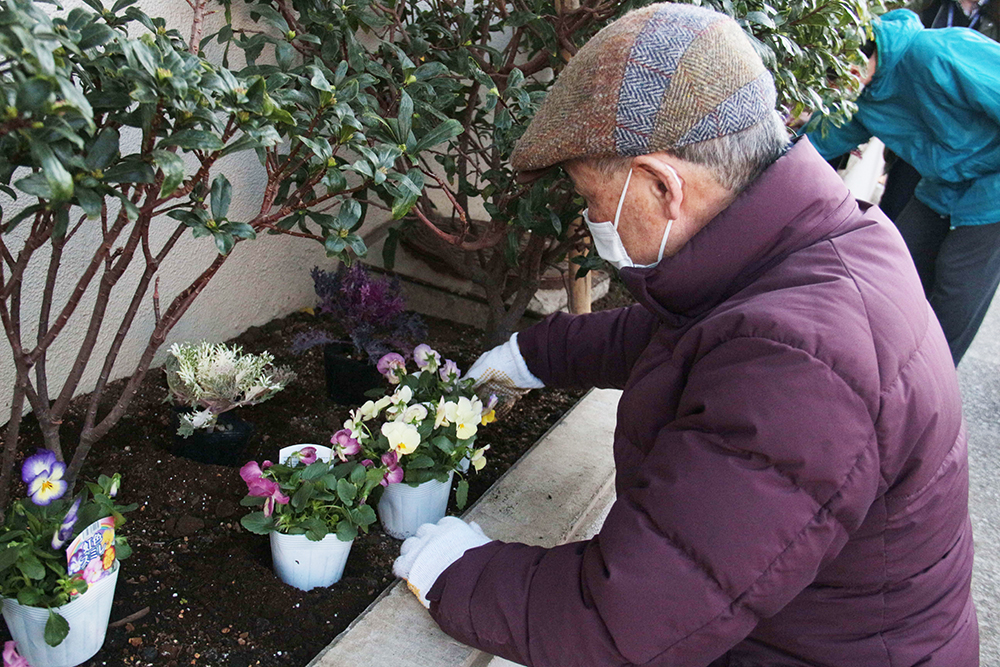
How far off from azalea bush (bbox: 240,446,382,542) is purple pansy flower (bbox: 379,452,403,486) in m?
0.05

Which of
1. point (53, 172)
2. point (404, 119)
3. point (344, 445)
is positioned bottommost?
point (344, 445)

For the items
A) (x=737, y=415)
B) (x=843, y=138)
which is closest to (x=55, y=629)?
(x=737, y=415)

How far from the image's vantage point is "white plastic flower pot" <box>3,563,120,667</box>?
140cm

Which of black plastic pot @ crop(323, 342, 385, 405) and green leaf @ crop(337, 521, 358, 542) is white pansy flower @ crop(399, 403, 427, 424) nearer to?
green leaf @ crop(337, 521, 358, 542)

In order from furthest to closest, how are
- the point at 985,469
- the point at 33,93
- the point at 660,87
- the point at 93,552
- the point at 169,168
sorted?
the point at 985,469 → the point at 93,552 → the point at 660,87 → the point at 169,168 → the point at 33,93

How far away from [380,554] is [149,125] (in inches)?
46.2

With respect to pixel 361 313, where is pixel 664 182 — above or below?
above

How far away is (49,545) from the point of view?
1.46 metres

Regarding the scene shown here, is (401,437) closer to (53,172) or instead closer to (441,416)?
(441,416)

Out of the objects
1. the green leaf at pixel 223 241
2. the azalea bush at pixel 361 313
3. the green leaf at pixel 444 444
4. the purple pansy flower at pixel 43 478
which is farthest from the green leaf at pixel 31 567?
the azalea bush at pixel 361 313

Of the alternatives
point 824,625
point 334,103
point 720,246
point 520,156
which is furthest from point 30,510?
point 824,625

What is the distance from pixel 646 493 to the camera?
1.29 m

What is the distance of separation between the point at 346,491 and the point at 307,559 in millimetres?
185

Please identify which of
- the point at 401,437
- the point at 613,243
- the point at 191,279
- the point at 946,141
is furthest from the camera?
the point at 946,141
